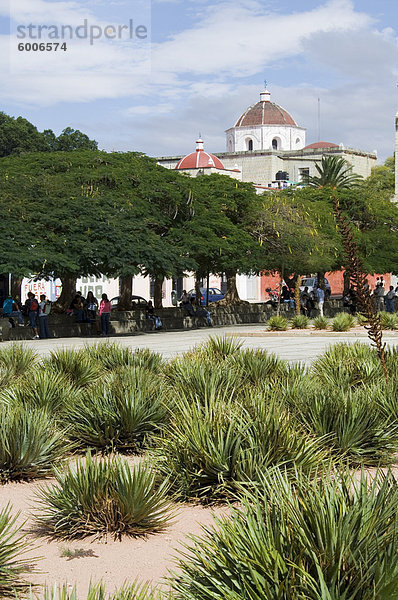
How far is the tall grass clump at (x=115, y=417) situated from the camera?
8.85 m

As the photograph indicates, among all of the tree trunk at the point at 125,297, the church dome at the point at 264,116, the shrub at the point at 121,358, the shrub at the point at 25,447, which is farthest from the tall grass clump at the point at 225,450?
the church dome at the point at 264,116

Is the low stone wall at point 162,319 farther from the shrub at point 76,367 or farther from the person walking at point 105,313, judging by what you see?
the shrub at point 76,367

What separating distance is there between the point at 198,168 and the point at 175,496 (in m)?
69.7

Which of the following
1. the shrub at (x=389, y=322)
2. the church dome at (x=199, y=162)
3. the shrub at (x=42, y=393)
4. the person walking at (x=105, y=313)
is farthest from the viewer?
the church dome at (x=199, y=162)

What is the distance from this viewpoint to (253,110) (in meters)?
116

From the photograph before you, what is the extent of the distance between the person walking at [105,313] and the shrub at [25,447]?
21023 millimetres

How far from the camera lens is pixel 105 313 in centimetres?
2947

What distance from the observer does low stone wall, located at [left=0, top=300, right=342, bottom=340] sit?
97.3 ft

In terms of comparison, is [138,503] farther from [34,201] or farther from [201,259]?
[201,259]

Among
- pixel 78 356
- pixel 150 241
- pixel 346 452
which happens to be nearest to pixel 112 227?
pixel 150 241

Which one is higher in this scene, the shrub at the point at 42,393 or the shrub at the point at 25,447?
the shrub at the point at 42,393

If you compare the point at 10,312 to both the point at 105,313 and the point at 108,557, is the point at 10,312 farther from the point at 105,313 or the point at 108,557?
the point at 108,557

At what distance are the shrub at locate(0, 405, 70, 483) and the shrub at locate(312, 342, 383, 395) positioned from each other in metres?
3.29

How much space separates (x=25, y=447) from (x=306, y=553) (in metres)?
4.33
